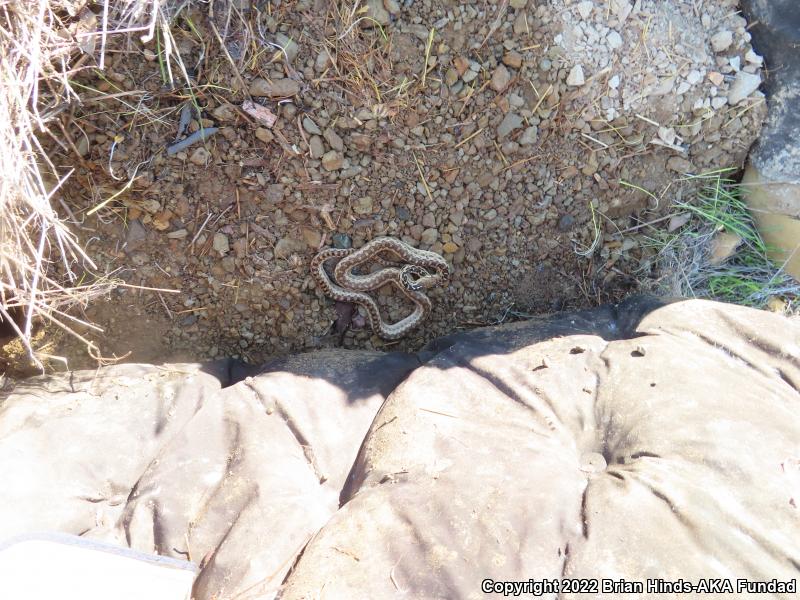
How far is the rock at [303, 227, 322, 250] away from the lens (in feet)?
11.7

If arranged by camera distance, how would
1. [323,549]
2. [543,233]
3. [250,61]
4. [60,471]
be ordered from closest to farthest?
[323,549] < [60,471] < [250,61] < [543,233]

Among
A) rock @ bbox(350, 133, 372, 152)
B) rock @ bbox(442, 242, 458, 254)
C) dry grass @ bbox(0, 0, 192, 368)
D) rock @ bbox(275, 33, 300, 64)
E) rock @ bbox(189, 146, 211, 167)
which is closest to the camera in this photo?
→ dry grass @ bbox(0, 0, 192, 368)

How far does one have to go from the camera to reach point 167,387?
2865 millimetres

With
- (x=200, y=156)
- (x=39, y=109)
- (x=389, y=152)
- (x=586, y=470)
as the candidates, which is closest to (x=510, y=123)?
(x=389, y=152)

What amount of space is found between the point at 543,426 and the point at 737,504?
75 cm

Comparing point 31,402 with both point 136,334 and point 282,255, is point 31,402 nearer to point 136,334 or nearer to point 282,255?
point 136,334

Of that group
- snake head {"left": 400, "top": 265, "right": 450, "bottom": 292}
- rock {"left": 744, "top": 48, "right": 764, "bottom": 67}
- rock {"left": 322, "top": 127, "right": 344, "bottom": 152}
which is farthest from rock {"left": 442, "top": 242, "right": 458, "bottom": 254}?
rock {"left": 744, "top": 48, "right": 764, "bottom": 67}

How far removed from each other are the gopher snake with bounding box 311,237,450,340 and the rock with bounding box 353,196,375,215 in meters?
0.19

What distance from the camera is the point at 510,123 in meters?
3.43

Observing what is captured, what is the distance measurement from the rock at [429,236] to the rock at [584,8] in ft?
4.77

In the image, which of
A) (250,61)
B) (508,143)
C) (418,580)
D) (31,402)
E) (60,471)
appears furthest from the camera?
(508,143)

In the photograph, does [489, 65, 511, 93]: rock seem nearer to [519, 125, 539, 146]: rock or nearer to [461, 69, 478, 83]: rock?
[461, 69, 478, 83]: rock

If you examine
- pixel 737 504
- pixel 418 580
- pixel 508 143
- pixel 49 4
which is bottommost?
pixel 418 580

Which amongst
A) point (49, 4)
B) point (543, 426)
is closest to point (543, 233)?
point (543, 426)
